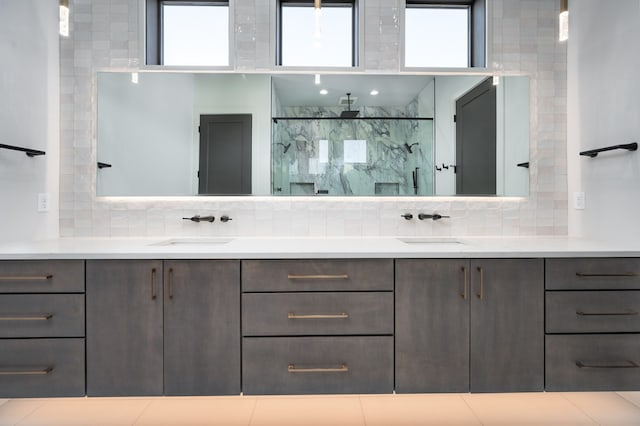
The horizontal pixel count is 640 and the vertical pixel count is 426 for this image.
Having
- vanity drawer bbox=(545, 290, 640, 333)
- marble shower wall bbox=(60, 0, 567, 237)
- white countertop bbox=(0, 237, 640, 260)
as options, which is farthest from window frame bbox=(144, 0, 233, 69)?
vanity drawer bbox=(545, 290, 640, 333)

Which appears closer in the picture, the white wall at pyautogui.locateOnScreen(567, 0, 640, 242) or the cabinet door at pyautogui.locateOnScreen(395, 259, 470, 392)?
the cabinet door at pyautogui.locateOnScreen(395, 259, 470, 392)

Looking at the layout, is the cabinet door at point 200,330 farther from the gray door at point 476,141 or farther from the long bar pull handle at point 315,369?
the gray door at point 476,141

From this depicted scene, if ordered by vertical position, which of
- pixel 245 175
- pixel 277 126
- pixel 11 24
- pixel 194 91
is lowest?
pixel 245 175

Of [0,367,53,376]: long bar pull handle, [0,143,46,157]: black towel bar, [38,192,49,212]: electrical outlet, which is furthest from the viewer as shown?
[38,192,49,212]: electrical outlet

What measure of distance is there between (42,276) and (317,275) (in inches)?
49.4

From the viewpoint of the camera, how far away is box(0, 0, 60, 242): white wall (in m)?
1.99

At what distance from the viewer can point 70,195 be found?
2.41 meters

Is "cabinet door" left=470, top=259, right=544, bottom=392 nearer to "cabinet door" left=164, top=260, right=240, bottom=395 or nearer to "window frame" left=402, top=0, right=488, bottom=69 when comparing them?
"cabinet door" left=164, top=260, right=240, bottom=395

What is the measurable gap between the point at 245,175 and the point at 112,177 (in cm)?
86

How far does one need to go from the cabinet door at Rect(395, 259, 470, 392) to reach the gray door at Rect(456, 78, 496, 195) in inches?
34.4

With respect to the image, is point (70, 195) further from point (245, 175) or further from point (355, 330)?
point (355, 330)

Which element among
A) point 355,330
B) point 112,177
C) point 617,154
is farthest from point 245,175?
point 617,154

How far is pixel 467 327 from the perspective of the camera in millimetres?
1772

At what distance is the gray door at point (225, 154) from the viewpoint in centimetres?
240
